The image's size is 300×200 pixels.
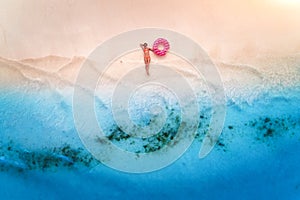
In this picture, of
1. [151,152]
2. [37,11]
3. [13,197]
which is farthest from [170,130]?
[37,11]

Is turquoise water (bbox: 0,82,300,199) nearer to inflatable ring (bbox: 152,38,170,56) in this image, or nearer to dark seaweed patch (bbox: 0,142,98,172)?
dark seaweed patch (bbox: 0,142,98,172)

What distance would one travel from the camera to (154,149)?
2.27 meters

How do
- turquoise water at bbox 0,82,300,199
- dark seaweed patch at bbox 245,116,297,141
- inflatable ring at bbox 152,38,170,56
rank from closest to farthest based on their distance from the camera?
1. turquoise water at bbox 0,82,300,199
2. dark seaweed patch at bbox 245,116,297,141
3. inflatable ring at bbox 152,38,170,56

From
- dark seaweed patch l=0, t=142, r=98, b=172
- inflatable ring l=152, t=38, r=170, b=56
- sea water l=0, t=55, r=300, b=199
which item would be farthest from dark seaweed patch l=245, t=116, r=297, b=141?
dark seaweed patch l=0, t=142, r=98, b=172

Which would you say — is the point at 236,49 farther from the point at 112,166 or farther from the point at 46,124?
the point at 46,124

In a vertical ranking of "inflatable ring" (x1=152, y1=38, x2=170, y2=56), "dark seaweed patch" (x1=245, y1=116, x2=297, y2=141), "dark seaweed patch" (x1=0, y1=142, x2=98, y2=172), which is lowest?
"dark seaweed patch" (x1=0, y1=142, x2=98, y2=172)

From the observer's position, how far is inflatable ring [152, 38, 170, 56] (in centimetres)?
248

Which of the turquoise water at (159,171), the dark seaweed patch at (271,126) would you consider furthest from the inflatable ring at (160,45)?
the dark seaweed patch at (271,126)

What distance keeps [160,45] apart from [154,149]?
2.40 ft

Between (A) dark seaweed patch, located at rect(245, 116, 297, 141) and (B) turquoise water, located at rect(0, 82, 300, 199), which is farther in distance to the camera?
(A) dark seaweed patch, located at rect(245, 116, 297, 141)

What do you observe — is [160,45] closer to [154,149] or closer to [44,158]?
[154,149]

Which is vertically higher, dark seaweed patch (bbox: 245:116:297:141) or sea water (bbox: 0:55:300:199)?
dark seaweed patch (bbox: 245:116:297:141)

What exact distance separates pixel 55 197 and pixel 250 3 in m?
1.85

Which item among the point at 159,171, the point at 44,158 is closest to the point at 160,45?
the point at 159,171
